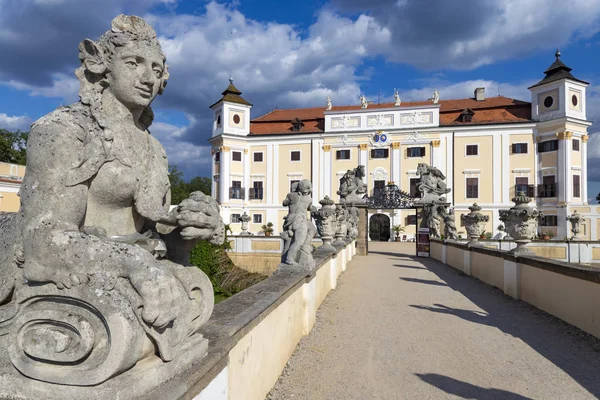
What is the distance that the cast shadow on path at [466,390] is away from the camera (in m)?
3.99

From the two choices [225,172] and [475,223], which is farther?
[225,172]

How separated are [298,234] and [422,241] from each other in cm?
1523

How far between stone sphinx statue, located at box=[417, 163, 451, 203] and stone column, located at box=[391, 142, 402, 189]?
56.3 ft

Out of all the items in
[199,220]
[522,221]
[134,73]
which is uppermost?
[134,73]

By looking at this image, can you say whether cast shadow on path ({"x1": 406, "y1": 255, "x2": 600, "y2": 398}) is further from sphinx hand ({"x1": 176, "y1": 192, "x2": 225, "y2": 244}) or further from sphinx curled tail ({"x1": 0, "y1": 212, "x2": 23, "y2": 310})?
sphinx curled tail ({"x1": 0, "y1": 212, "x2": 23, "y2": 310})

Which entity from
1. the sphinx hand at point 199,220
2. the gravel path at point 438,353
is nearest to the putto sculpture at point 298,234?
the gravel path at point 438,353

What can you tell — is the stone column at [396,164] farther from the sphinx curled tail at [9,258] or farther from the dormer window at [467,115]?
the sphinx curled tail at [9,258]

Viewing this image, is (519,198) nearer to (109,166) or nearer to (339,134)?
(109,166)

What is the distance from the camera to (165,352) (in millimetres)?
1604

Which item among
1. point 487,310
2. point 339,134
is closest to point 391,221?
point 339,134

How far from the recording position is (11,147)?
39594mm

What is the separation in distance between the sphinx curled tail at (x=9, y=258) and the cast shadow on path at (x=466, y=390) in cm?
391

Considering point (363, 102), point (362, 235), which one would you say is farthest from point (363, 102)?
point (362, 235)

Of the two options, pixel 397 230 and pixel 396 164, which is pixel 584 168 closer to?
pixel 396 164
